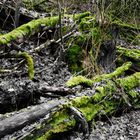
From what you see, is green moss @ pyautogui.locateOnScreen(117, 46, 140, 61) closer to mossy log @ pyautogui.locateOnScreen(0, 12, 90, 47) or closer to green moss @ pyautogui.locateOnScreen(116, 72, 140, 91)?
green moss @ pyautogui.locateOnScreen(116, 72, 140, 91)

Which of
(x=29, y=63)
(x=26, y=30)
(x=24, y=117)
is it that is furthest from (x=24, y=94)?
(x=26, y=30)

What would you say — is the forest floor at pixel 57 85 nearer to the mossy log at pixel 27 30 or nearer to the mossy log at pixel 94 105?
the mossy log at pixel 94 105

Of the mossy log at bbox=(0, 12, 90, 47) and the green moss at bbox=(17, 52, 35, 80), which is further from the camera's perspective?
the mossy log at bbox=(0, 12, 90, 47)

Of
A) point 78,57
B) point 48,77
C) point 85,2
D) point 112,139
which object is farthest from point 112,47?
point 85,2

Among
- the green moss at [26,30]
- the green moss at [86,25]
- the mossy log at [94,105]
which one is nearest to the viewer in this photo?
the mossy log at [94,105]

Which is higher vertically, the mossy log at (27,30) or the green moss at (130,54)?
the mossy log at (27,30)

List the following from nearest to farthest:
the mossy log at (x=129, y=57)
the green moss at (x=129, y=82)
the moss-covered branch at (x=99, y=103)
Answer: the moss-covered branch at (x=99, y=103) → the green moss at (x=129, y=82) → the mossy log at (x=129, y=57)

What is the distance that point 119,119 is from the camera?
11.1 ft

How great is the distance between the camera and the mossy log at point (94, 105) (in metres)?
2.56

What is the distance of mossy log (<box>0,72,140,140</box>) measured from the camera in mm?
2561

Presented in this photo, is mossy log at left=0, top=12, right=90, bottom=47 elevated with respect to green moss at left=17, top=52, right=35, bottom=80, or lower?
elevated

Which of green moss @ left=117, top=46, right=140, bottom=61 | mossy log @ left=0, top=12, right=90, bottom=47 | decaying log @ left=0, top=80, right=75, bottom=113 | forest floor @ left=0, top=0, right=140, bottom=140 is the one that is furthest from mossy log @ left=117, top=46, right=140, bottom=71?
decaying log @ left=0, top=80, right=75, bottom=113

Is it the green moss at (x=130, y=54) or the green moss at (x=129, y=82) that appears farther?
the green moss at (x=130, y=54)

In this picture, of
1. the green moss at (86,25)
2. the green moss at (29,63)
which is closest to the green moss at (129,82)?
the green moss at (29,63)
